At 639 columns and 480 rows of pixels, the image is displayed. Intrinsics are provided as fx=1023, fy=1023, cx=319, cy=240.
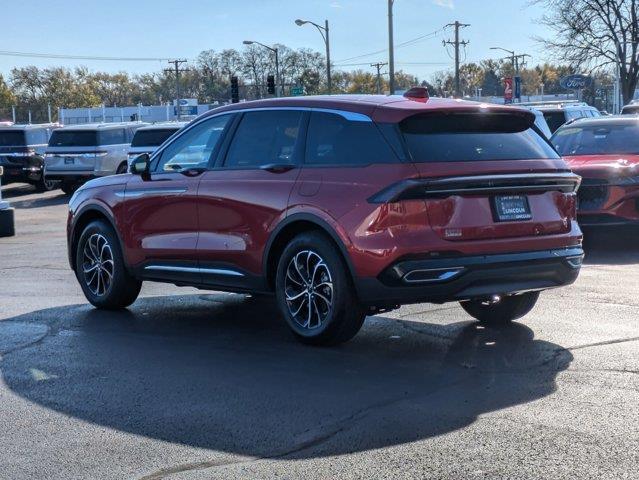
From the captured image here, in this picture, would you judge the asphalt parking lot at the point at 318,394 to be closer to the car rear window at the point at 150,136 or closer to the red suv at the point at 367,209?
the red suv at the point at 367,209

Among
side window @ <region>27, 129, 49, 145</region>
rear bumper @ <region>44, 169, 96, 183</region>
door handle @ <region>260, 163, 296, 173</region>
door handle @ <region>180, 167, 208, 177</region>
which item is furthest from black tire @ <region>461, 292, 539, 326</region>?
side window @ <region>27, 129, 49, 145</region>

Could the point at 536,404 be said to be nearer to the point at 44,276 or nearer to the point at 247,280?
the point at 247,280

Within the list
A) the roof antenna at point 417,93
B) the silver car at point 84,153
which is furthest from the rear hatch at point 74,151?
the roof antenna at point 417,93

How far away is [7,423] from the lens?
565 cm

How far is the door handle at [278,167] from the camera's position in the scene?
7.46 m

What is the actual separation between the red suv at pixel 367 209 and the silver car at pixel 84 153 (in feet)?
66.0

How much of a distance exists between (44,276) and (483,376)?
679cm

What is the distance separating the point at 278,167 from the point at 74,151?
21.6 metres

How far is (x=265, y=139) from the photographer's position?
7.86m

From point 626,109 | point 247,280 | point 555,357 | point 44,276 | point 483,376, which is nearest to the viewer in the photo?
point 483,376

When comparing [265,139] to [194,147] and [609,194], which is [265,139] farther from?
[609,194]

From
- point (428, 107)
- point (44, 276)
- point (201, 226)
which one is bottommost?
point (44, 276)

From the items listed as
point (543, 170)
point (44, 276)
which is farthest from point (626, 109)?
point (543, 170)

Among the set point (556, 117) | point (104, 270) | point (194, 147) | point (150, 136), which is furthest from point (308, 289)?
point (150, 136)
